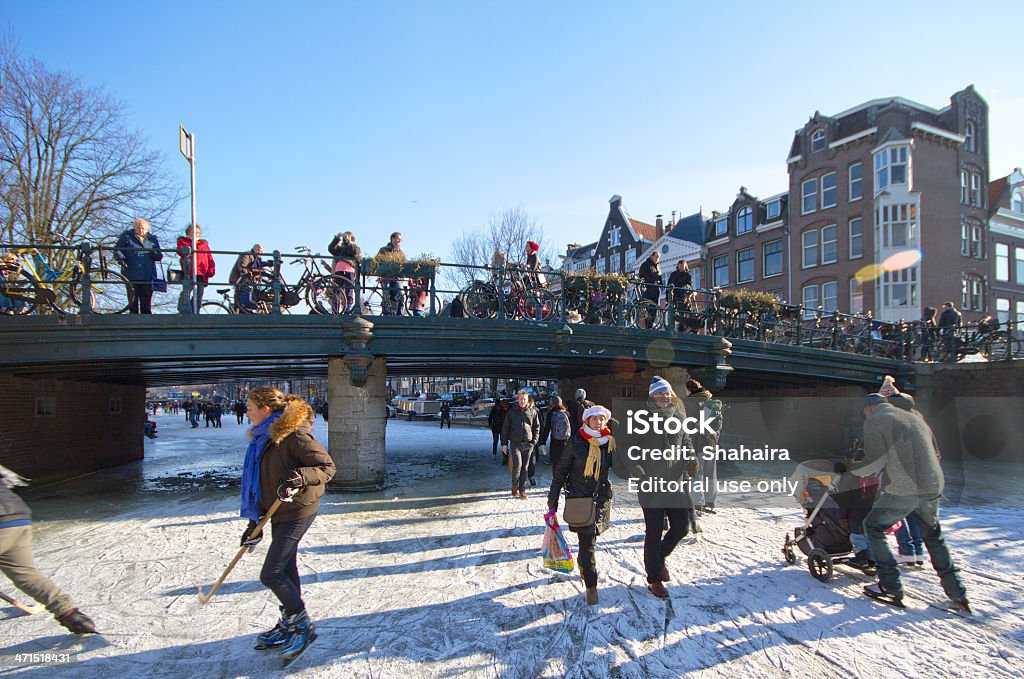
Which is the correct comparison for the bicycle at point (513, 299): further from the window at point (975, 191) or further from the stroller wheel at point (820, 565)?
the window at point (975, 191)

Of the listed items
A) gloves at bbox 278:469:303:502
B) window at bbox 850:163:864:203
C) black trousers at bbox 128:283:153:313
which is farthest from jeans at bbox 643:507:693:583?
window at bbox 850:163:864:203

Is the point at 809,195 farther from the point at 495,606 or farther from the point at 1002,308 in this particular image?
the point at 495,606

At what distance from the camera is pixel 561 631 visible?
4.20 m

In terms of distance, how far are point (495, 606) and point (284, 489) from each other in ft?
7.04

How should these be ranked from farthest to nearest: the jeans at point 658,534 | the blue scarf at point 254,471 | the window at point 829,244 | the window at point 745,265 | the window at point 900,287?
the window at point 745,265 < the window at point 829,244 < the window at point 900,287 < the jeans at point 658,534 < the blue scarf at point 254,471

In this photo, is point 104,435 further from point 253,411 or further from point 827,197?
point 827,197

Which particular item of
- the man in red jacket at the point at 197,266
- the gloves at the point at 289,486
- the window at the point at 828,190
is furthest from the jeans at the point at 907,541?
the window at the point at 828,190

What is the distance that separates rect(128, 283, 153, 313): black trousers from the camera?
831 centimetres

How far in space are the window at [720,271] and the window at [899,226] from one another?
9358mm

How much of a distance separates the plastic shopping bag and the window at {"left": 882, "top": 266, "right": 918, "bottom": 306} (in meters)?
26.7

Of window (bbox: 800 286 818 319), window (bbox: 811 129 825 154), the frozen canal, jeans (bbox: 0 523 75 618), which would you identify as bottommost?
the frozen canal

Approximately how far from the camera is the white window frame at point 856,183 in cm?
2701

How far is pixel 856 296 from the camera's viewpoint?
2681cm

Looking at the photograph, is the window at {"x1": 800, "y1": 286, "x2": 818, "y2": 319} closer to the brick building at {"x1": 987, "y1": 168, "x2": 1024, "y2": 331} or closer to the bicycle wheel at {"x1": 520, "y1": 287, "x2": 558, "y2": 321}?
the brick building at {"x1": 987, "y1": 168, "x2": 1024, "y2": 331}
